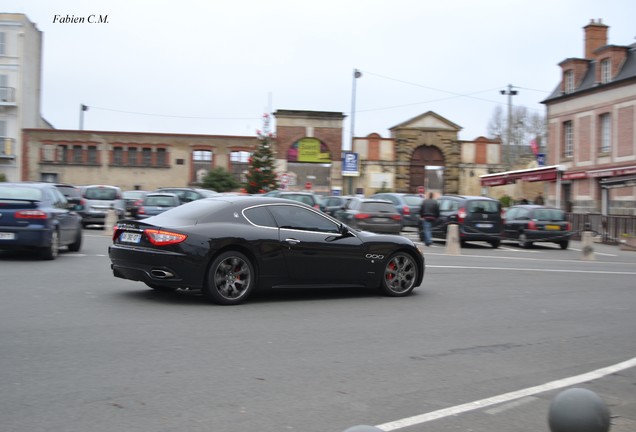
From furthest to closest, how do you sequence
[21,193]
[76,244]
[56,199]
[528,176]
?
[528,176]
[76,244]
[56,199]
[21,193]

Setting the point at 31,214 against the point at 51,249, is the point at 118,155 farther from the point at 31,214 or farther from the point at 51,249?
the point at 31,214

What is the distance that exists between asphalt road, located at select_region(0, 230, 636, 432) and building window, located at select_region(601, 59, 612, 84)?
1238 inches

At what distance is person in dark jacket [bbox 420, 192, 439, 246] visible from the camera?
22.9 meters

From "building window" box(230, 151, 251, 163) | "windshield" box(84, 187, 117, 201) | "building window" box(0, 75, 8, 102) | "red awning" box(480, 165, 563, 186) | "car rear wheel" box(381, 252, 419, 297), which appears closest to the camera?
"car rear wheel" box(381, 252, 419, 297)

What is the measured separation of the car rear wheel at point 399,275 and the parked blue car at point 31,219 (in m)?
6.82

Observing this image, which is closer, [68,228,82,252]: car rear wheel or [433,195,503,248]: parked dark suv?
[68,228,82,252]: car rear wheel

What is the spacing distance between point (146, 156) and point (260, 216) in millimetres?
47072

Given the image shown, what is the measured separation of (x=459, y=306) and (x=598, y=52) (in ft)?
114

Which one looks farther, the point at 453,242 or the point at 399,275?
the point at 453,242

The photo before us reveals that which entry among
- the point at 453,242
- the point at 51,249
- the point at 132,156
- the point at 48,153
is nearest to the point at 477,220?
the point at 453,242

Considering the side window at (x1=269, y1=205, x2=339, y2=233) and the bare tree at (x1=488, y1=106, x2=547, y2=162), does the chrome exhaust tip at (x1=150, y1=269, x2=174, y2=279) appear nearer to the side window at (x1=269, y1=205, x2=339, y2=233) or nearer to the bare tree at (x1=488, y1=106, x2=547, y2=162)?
the side window at (x1=269, y1=205, x2=339, y2=233)

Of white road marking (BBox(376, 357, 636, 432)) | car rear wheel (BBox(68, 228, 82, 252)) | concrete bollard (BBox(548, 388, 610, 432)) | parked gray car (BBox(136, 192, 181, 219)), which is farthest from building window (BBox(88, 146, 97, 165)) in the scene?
concrete bollard (BBox(548, 388, 610, 432))

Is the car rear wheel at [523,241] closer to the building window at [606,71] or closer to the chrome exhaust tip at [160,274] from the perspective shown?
the chrome exhaust tip at [160,274]

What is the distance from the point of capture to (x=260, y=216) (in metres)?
9.84
